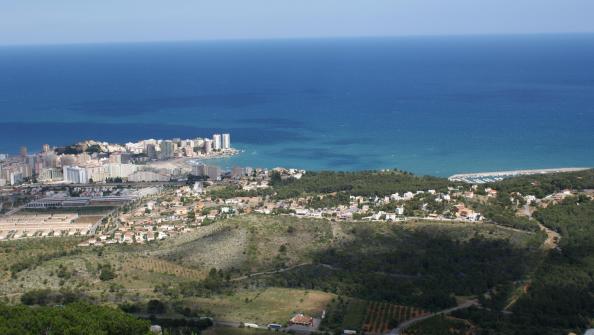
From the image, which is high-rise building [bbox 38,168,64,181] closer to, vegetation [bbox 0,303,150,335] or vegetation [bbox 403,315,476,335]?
vegetation [bbox 0,303,150,335]

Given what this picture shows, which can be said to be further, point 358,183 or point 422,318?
point 358,183

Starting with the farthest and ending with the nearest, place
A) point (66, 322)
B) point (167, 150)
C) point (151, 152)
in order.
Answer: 1. point (167, 150)
2. point (151, 152)
3. point (66, 322)

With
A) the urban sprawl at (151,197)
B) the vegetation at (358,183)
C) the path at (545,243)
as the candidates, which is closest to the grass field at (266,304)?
the path at (545,243)

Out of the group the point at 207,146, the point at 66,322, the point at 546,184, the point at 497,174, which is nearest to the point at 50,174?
the point at 207,146

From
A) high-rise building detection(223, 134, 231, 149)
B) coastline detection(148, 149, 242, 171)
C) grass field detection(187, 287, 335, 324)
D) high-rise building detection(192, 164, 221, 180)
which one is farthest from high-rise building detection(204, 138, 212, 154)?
grass field detection(187, 287, 335, 324)

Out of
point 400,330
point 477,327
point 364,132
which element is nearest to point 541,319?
point 477,327

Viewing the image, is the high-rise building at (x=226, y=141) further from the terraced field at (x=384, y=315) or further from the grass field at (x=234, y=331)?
the grass field at (x=234, y=331)

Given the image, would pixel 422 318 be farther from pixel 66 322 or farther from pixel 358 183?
pixel 358 183
